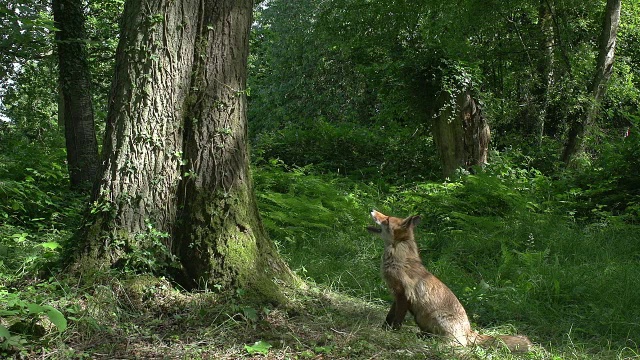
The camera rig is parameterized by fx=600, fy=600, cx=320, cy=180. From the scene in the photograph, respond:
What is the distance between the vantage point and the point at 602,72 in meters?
14.3

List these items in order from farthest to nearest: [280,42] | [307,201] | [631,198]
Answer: [280,42] → [631,198] → [307,201]

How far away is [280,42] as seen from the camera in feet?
A: 70.4

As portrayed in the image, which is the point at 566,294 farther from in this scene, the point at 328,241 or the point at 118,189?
the point at 118,189

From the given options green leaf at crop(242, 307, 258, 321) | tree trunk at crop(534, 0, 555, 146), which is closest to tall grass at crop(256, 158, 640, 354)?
green leaf at crop(242, 307, 258, 321)

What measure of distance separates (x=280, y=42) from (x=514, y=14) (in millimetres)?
8021

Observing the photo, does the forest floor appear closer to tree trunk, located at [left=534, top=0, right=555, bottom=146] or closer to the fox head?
the fox head

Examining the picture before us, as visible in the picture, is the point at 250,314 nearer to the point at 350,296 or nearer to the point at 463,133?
the point at 350,296

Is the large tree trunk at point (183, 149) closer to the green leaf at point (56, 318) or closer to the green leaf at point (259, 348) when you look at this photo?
the green leaf at point (259, 348)

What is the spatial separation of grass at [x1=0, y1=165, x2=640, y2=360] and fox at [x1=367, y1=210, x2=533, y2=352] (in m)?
0.17

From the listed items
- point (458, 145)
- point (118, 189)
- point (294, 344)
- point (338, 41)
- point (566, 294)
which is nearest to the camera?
point (294, 344)

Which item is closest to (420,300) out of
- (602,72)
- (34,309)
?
(34,309)

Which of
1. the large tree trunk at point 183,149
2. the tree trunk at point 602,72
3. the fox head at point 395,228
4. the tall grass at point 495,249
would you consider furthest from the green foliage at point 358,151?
the large tree trunk at point 183,149

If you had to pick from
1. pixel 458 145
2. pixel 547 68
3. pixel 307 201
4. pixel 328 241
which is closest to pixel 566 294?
pixel 328 241

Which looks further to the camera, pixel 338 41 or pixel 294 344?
pixel 338 41
